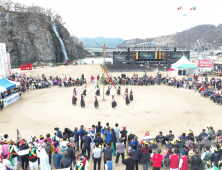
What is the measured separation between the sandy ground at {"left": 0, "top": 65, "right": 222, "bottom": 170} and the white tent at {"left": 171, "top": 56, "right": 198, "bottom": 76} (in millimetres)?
13267

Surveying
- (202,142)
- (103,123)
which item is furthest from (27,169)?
(202,142)

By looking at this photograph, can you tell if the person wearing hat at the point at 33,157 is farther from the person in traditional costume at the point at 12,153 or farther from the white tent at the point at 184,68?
the white tent at the point at 184,68

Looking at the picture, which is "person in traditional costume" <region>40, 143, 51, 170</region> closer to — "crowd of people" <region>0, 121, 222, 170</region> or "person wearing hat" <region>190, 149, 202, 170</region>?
"crowd of people" <region>0, 121, 222, 170</region>

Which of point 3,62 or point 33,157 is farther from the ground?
point 3,62

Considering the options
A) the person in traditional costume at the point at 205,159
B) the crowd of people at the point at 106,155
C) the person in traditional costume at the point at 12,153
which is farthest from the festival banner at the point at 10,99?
A: the person in traditional costume at the point at 205,159

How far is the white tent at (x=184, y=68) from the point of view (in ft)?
104

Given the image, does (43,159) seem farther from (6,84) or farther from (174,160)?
(6,84)

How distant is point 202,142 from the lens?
8.56 meters

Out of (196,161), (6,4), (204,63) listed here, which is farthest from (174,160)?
(6,4)

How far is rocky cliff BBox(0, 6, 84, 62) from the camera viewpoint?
68.3m

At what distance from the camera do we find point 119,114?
14445 millimetres

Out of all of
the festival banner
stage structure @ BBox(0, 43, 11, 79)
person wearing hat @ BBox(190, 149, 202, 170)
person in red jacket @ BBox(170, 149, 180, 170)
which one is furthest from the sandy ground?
stage structure @ BBox(0, 43, 11, 79)

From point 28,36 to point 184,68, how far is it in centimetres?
6623

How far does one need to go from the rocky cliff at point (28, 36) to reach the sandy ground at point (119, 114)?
59231 mm
